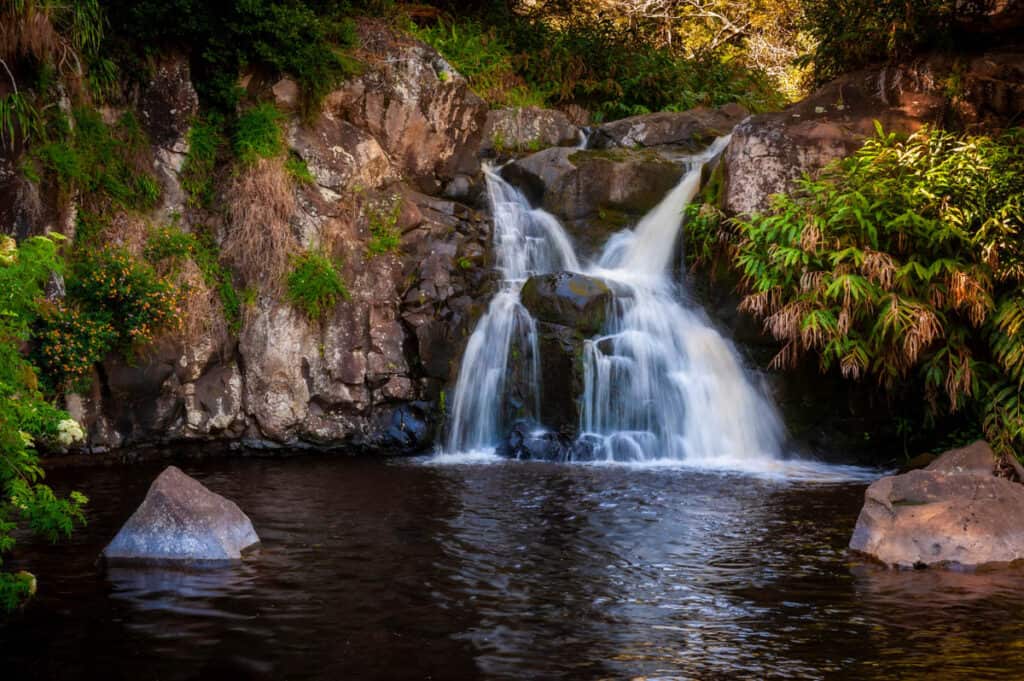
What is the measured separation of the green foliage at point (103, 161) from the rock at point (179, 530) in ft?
20.2

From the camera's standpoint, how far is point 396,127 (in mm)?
14625

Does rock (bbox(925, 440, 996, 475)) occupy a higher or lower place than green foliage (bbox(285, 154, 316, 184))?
lower

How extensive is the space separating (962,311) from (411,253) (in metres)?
7.25

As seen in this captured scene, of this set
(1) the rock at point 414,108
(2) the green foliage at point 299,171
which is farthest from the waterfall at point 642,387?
(2) the green foliage at point 299,171

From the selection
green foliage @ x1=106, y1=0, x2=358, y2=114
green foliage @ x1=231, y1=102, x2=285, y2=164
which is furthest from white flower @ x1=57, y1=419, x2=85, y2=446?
green foliage @ x1=106, y1=0, x2=358, y2=114

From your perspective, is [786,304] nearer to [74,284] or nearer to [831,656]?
[831,656]

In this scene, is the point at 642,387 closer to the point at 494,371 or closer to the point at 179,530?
the point at 494,371

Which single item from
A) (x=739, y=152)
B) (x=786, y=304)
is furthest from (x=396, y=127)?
(x=786, y=304)

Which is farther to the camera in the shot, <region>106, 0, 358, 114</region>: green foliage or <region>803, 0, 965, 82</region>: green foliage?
<region>106, 0, 358, 114</region>: green foliage

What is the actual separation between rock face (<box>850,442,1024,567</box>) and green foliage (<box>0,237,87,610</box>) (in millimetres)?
5590

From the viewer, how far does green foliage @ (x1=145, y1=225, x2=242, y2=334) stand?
39.7 feet

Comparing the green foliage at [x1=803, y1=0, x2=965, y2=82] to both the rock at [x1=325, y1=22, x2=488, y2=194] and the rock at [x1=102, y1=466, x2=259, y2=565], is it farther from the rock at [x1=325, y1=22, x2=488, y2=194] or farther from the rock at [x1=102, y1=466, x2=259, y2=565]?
the rock at [x1=102, y1=466, x2=259, y2=565]

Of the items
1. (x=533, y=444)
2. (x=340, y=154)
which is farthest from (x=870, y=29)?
(x=340, y=154)

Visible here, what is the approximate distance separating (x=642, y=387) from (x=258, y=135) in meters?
6.38
